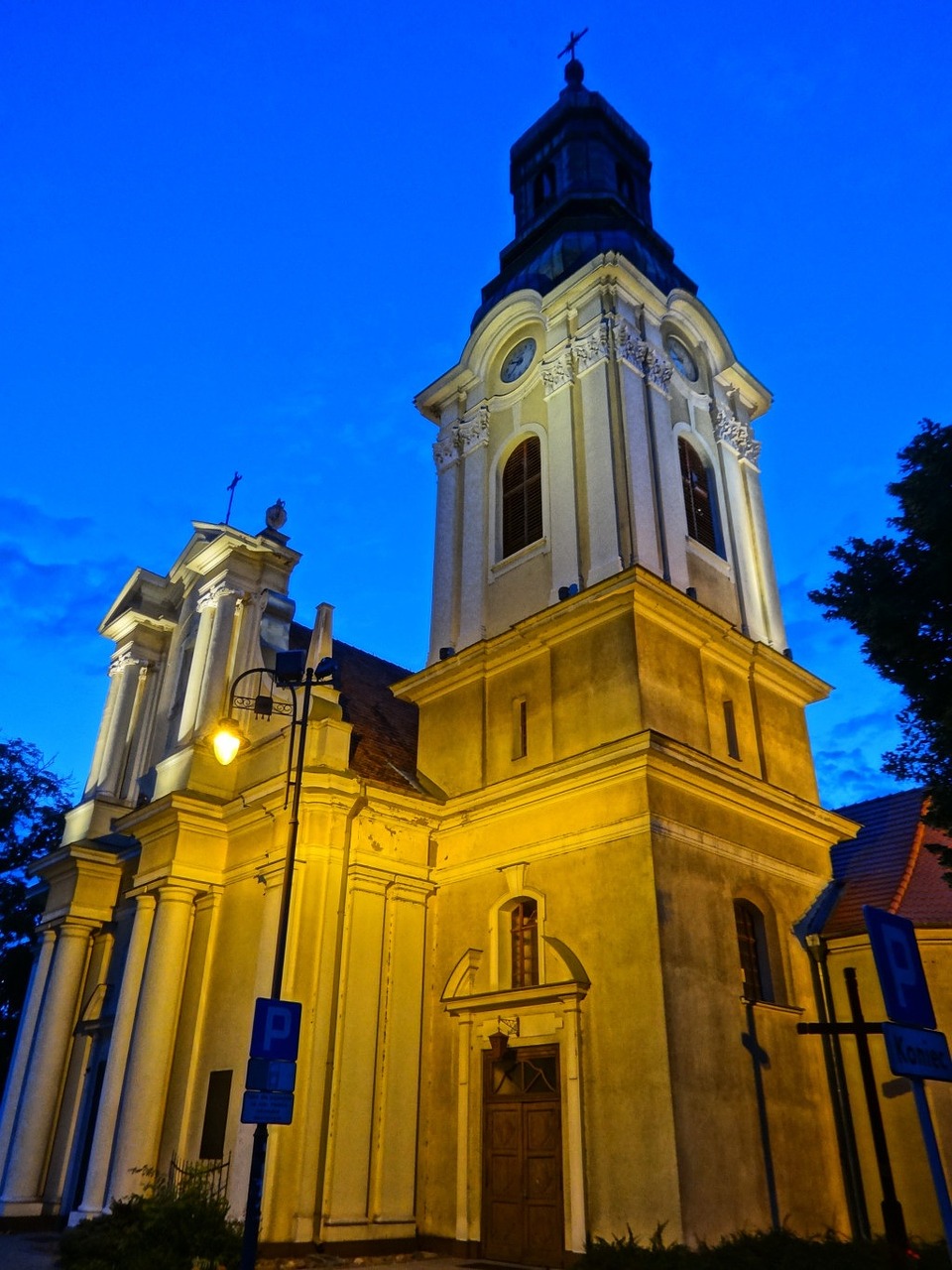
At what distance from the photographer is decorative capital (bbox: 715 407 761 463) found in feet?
74.0

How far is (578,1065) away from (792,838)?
245 inches

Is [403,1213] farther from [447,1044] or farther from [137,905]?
[137,905]

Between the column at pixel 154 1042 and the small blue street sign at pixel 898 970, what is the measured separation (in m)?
14.1

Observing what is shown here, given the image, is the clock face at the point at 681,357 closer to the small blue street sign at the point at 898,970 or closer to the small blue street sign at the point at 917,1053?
the small blue street sign at the point at 898,970

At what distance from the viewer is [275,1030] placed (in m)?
10.1

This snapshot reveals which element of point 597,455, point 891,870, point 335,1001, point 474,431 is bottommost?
point 335,1001

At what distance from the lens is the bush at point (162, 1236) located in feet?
41.8

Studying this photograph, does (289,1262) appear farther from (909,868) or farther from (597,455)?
(597,455)

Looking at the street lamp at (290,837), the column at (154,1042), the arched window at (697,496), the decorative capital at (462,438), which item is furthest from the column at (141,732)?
the arched window at (697,496)

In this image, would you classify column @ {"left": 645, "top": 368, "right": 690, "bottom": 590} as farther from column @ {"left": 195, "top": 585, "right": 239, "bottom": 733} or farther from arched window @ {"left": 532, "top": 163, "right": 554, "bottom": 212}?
column @ {"left": 195, "top": 585, "right": 239, "bottom": 733}

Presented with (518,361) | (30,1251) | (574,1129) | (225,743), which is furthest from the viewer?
(518,361)

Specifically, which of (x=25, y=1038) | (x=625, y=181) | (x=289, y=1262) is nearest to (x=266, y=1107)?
(x=289, y=1262)

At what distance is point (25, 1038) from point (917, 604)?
19.4 meters

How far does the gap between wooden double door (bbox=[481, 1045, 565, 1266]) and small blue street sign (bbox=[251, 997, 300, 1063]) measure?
5580 millimetres
